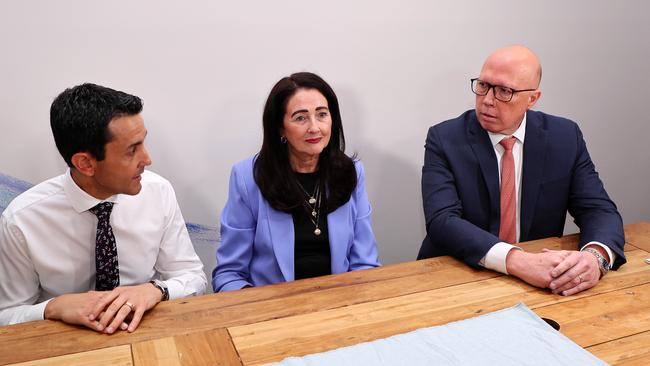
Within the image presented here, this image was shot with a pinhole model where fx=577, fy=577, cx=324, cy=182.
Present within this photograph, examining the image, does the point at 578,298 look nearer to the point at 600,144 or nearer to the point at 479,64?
the point at 479,64

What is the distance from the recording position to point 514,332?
50.8 inches

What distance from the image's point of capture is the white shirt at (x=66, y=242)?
1.69 metres

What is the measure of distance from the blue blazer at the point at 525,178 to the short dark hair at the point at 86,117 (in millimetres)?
1091

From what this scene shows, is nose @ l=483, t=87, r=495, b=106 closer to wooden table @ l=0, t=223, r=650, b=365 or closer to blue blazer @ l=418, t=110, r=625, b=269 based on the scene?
blue blazer @ l=418, t=110, r=625, b=269

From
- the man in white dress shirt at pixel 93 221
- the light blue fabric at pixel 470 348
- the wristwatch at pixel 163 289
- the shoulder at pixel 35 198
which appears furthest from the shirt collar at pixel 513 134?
Result: the shoulder at pixel 35 198

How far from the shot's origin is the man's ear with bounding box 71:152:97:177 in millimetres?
1628

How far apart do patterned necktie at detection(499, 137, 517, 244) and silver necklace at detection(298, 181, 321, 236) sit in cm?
67

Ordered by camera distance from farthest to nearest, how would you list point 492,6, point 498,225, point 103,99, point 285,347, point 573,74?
point 573,74 → point 492,6 → point 498,225 → point 103,99 → point 285,347

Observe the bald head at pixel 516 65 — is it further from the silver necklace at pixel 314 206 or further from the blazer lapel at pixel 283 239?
the blazer lapel at pixel 283 239

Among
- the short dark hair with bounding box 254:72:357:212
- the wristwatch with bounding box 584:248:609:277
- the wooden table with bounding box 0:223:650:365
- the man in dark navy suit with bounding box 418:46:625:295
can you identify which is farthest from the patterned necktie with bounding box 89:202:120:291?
the wristwatch with bounding box 584:248:609:277

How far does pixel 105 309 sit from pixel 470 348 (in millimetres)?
854

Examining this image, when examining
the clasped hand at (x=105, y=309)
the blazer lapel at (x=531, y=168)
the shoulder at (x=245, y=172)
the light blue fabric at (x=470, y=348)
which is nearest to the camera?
the light blue fabric at (x=470, y=348)

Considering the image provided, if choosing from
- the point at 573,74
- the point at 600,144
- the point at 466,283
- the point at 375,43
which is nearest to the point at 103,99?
the point at 466,283

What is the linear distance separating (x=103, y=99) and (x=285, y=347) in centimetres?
87
